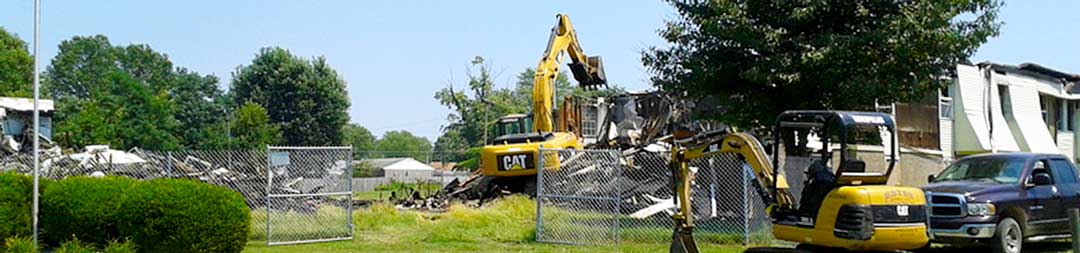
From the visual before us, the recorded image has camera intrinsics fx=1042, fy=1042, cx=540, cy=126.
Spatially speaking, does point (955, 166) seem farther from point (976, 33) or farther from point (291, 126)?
point (291, 126)

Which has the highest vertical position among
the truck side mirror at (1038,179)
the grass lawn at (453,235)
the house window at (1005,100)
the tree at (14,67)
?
the tree at (14,67)

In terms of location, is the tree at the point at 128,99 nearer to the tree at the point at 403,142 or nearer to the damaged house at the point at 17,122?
the damaged house at the point at 17,122

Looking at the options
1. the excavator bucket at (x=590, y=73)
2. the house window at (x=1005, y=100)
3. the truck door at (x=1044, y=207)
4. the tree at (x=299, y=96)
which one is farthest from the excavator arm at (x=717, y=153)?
the tree at (x=299, y=96)

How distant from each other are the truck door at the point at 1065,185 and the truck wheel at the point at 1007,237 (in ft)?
3.78

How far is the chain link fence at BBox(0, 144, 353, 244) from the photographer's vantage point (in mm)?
17062

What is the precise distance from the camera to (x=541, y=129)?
90.1 ft

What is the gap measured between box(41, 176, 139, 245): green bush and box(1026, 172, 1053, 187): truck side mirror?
1232cm

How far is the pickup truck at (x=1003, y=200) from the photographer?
1387 centimetres

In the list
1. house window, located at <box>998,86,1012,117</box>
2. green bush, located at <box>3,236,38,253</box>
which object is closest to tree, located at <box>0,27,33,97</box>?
house window, located at <box>998,86,1012,117</box>

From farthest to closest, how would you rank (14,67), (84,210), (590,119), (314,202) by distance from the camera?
(14,67) < (590,119) < (314,202) < (84,210)

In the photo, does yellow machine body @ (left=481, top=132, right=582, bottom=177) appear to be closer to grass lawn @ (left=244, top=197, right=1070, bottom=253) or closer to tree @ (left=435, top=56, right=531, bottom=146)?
grass lawn @ (left=244, top=197, right=1070, bottom=253)

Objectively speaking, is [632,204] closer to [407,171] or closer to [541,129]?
[541,129]

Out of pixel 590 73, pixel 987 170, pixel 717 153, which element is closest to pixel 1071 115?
pixel 590 73

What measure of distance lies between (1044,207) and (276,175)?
42.7 ft
